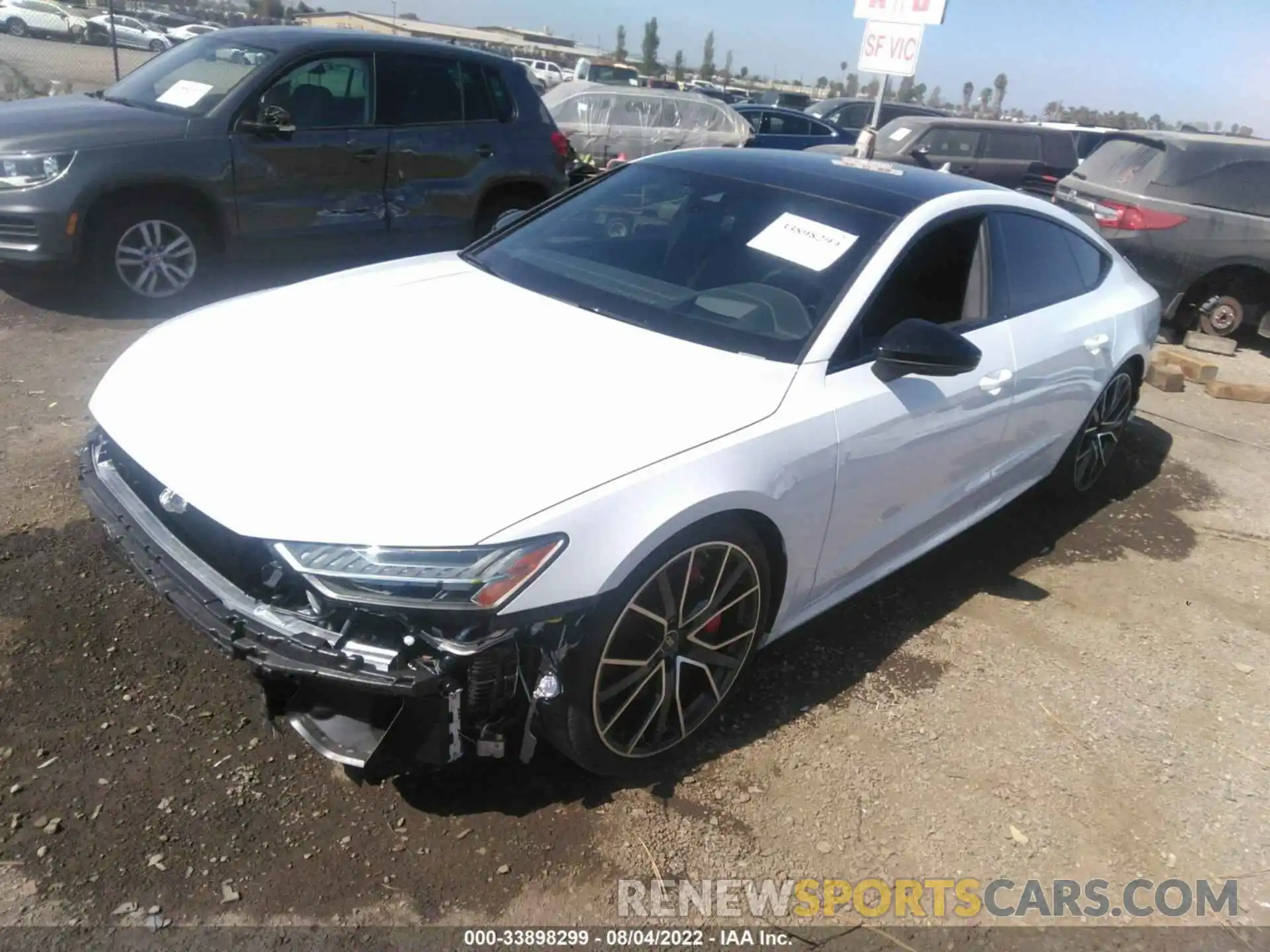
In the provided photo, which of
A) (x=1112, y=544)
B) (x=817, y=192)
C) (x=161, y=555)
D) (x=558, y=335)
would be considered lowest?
(x=1112, y=544)

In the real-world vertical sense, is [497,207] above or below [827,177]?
below

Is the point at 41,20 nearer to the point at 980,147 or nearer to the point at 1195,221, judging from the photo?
the point at 980,147

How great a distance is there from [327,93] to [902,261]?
4906 mm

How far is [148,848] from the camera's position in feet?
7.87

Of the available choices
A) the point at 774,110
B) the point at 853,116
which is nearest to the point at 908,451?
the point at 774,110

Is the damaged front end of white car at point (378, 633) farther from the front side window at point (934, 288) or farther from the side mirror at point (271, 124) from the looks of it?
the side mirror at point (271, 124)

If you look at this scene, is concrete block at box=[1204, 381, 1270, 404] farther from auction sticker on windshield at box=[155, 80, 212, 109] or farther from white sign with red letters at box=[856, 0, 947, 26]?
auction sticker on windshield at box=[155, 80, 212, 109]

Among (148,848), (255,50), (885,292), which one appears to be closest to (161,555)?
(148,848)

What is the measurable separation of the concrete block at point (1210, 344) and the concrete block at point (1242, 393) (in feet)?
4.16

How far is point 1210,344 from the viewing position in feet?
28.4

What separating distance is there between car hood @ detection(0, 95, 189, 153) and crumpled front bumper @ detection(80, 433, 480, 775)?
441cm

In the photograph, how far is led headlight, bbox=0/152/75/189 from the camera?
18.5ft

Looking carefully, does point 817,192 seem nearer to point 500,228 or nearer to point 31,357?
point 500,228

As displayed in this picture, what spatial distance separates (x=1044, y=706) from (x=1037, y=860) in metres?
0.81
